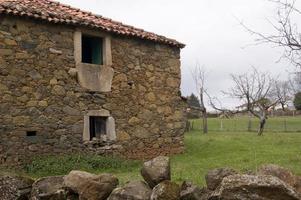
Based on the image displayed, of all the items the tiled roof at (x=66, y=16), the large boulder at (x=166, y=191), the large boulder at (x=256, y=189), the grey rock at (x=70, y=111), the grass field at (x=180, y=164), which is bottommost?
the grass field at (x=180, y=164)

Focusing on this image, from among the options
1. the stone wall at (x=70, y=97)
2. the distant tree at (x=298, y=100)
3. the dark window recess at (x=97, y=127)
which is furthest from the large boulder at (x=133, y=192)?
the distant tree at (x=298, y=100)

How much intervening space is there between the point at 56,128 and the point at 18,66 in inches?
68.5

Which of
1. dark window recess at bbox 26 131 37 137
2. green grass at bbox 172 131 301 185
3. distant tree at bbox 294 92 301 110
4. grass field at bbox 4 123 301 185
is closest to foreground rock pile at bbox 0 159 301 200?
green grass at bbox 172 131 301 185

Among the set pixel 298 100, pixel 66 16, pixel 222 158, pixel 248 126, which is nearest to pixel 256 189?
pixel 222 158

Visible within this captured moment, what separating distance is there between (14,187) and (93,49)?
22.8 feet

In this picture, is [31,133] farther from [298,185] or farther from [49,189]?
[298,185]

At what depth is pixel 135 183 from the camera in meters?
4.84

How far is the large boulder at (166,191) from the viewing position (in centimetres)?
442

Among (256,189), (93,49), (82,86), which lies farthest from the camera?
(93,49)

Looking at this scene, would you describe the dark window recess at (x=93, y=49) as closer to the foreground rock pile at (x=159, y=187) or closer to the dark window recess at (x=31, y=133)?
the dark window recess at (x=31, y=133)

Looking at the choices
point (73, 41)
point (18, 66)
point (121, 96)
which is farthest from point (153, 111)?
point (18, 66)

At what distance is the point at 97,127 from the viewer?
11.6 meters

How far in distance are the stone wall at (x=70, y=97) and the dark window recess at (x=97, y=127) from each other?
356 mm

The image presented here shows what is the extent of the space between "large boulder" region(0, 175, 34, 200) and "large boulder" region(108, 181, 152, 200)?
139cm
